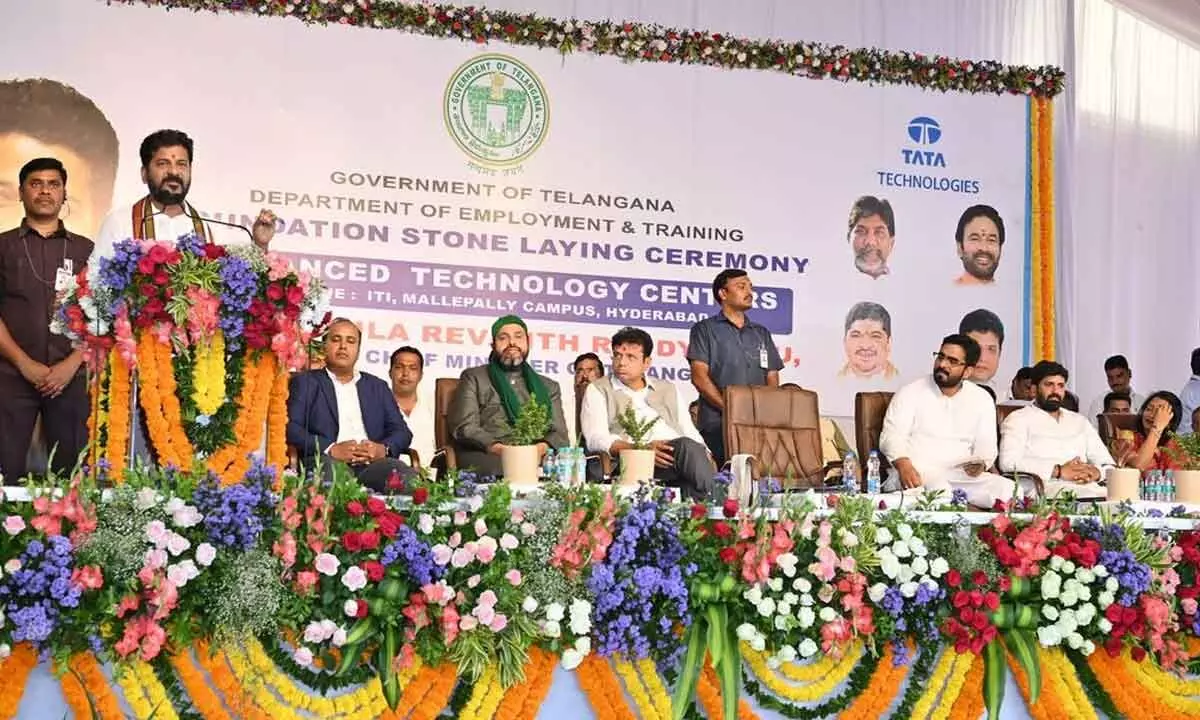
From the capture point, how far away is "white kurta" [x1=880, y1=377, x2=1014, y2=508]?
561cm

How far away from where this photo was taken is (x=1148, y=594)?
3506 mm

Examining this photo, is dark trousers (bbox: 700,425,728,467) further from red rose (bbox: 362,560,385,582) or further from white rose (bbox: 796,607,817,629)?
red rose (bbox: 362,560,385,582)

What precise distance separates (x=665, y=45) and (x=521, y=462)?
4864 millimetres

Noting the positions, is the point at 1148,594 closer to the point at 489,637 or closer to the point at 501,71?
the point at 489,637

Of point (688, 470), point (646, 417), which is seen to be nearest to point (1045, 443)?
point (688, 470)

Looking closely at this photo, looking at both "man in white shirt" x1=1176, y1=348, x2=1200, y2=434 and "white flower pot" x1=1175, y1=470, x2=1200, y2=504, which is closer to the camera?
"white flower pot" x1=1175, y1=470, x2=1200, y2=504

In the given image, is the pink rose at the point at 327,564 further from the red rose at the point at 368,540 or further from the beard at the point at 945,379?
the beard at the point at 945,379

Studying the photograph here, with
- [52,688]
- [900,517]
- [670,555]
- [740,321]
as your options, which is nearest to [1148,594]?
[900,517]

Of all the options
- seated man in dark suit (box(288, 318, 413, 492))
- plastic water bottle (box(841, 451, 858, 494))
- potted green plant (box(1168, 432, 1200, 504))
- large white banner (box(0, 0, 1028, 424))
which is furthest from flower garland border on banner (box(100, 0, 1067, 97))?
plastic water bottle (box(841, 451, 858, 494))

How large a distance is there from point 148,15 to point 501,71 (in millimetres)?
1845

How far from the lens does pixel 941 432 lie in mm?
5742

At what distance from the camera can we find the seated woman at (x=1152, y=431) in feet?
19.5

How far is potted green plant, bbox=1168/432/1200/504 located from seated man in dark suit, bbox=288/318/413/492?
99.9 inches

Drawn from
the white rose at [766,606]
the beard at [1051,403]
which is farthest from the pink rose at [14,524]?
the beard at [1051,403]
